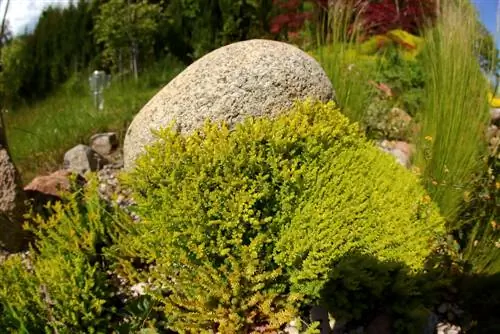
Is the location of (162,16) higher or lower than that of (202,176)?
higher

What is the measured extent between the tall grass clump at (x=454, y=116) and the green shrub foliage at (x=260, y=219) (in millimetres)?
719

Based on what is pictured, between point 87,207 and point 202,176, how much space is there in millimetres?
1017

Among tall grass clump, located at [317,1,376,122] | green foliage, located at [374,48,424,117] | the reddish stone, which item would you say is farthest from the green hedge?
green foliage, located at [374,48,424,117]

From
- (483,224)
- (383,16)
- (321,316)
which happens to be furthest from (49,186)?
(383,16)

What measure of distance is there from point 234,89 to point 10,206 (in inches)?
68.2

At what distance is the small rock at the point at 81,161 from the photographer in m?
4.56

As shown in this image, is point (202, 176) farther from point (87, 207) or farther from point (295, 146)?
point (87, 207)

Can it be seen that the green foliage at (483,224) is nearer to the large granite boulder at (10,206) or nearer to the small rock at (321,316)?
the small rock at (321,316)

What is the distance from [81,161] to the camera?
15.0 feet

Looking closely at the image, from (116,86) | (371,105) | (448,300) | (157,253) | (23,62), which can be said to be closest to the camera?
(157,253)

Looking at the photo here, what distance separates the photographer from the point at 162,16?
1108 centimetres

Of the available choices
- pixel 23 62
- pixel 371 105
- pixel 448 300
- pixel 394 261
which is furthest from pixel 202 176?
pixel 23 62

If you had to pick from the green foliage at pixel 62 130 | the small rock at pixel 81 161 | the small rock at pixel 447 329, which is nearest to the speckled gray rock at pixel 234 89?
the small rock at pixel 447 329

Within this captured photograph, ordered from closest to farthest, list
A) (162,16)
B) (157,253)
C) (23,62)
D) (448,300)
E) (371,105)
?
(157,253) < (448,300) < (371,105) < (162,16) < (23,62)
